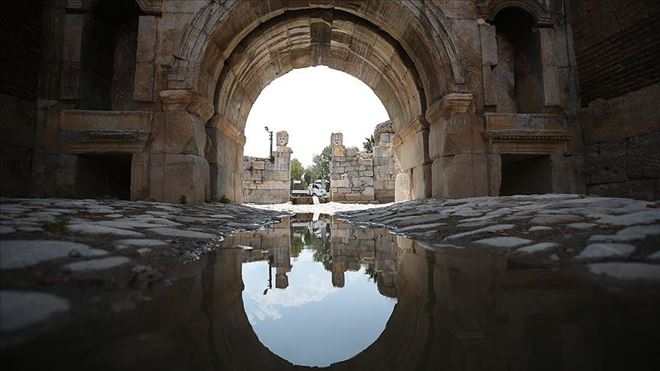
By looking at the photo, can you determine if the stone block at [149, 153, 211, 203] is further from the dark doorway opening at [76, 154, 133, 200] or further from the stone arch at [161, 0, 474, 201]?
the stone arch at [161, 0, 474, 201]

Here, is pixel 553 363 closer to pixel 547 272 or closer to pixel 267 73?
pixel 547 272

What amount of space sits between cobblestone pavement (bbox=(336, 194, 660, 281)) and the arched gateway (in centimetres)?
210

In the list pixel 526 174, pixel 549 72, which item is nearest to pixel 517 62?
pixel 549 72

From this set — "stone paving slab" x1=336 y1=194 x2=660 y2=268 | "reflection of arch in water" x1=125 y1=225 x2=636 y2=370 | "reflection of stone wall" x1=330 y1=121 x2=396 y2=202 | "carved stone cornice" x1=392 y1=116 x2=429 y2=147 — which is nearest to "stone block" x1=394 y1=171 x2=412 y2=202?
"carved stone cornice" x1=392 y1=116 x2=429 y2=147

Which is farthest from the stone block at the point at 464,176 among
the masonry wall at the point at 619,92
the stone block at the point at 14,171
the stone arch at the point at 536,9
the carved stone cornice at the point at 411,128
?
the stone block at the point at 14,171

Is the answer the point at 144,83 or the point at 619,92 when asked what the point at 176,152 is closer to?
the point at 144,83

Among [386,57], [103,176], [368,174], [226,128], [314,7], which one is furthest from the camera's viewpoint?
[368,174]

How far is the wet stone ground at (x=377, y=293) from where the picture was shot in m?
0.77

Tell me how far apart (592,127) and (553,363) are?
6.55m

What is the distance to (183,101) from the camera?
5191mm

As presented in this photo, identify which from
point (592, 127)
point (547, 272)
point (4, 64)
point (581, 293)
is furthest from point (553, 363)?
point (4, 64)

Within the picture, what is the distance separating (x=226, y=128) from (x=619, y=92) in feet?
23.1

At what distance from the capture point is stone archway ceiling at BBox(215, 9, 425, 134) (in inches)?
252

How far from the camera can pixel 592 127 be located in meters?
5.68
